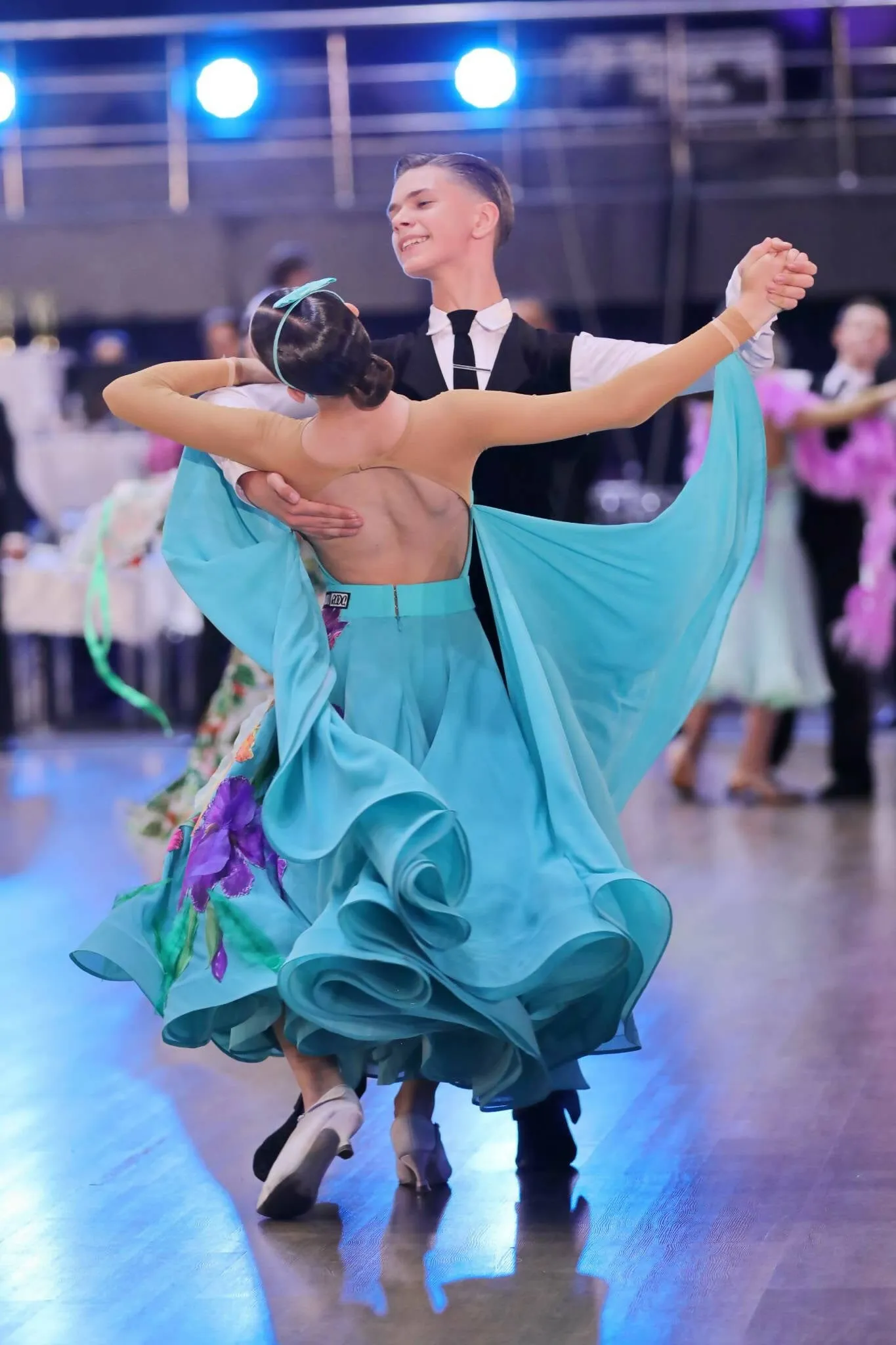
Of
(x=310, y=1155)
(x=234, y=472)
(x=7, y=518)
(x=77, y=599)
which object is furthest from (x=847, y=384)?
(x=310, y=1155)

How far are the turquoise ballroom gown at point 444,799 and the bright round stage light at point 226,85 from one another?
6770 millimetres

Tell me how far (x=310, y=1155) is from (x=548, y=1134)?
389mm

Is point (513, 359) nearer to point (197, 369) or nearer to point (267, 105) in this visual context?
point (197, 369)

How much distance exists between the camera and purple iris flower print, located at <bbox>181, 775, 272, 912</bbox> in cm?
239

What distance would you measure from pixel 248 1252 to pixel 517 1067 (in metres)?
0.38

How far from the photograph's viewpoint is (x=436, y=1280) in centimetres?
207

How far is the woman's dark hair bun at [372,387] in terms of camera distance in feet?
7.52

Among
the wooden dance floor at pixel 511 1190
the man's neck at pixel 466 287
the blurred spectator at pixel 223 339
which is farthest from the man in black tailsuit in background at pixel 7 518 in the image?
the man's neck at pixel 466 287

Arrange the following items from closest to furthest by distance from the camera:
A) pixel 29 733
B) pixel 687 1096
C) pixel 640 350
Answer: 1. pixel 640 350
2. pixel 687 1096
3. pixel 29 733

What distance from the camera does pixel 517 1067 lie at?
7.48 ft

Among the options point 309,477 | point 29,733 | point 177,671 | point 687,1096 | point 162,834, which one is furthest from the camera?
point 177,671

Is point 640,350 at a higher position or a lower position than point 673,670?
higher

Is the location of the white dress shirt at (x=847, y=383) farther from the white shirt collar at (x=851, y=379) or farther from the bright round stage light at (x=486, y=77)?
the bright round stage light at (x=486, y=77)

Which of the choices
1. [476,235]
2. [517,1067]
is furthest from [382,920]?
[476,235]
